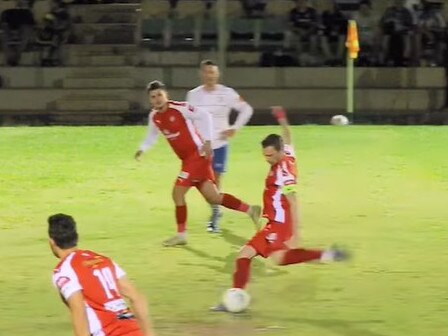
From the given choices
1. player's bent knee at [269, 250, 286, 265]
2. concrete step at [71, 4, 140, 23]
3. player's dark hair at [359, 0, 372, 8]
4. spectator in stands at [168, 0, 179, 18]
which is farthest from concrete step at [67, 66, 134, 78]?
player's bent knee at [269, 250, 286, 265]

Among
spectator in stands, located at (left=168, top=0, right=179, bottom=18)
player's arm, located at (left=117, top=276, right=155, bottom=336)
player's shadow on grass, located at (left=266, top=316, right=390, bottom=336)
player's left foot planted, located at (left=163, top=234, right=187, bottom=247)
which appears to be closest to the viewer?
player's arm, located at (left=117, top=276, right=155, bottom=336)

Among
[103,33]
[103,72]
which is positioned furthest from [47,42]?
[103,33]

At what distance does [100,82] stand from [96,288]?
26.6 metres

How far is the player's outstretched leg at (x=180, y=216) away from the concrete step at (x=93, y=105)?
1905 cm

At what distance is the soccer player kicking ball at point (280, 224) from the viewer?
32.7ft

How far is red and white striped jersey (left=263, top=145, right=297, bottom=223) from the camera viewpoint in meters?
10.2

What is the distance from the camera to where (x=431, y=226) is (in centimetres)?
1426

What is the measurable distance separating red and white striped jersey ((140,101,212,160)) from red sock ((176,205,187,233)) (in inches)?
22.9

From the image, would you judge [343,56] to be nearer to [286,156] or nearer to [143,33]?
[143,33]

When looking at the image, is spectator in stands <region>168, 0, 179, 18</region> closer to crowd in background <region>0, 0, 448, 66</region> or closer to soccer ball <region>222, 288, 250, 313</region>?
crowd in background <region>0, 0, 448, 66</region>

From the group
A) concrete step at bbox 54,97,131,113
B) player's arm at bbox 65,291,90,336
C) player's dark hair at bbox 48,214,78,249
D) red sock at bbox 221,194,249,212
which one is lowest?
concrete step at bbox 54,97,131,113

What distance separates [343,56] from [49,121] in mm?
8229

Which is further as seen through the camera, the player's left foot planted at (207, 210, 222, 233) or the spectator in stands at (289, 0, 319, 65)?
the spectator in stands at (289, 0, 319, 65)

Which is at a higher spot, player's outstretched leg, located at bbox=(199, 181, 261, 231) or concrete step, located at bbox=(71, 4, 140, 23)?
concrete step, located at bbox=(71, 4, 140, 23)
